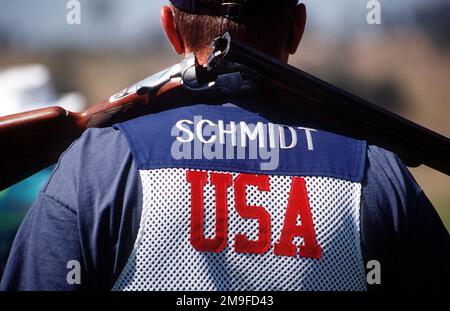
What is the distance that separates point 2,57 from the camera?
18.7 ft

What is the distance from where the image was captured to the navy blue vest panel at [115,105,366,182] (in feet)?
5.95

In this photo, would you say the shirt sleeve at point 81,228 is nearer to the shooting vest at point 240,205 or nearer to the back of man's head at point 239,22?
the shooting vest at point 240,205

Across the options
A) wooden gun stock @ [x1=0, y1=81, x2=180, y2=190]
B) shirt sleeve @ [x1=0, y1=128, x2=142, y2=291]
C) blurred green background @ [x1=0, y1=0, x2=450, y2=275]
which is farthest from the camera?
blurred green background @ [x1=0, y1=0, x2=450, y2=275]

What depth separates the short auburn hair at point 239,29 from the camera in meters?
1.88

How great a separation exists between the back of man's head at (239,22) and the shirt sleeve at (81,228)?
0.34 meters

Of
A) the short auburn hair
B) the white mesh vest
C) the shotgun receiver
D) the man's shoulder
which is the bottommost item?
the white mesh vest

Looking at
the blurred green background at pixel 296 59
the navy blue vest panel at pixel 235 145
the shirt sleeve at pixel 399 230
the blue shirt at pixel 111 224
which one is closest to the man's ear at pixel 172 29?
the navy blue vest panel at pixel 235 145

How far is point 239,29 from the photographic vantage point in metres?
1.88

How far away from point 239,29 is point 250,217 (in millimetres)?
442

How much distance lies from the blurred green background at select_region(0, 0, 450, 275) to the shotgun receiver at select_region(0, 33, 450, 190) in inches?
80.5

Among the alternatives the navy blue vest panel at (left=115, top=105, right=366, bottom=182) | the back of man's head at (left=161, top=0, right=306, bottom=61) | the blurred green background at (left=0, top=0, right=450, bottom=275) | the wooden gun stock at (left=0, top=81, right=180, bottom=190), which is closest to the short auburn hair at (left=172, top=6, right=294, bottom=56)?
the back of man's head at (left=161, top=0, right=306, bottom=61)

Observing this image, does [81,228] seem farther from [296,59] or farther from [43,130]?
[296,59]

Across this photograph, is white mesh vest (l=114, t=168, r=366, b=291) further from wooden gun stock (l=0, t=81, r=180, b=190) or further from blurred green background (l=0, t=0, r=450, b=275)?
blurred green background (l=0, t=0, r=450, b=275)

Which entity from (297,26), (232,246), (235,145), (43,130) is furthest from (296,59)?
(232,246)
